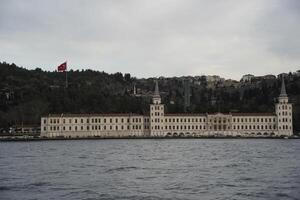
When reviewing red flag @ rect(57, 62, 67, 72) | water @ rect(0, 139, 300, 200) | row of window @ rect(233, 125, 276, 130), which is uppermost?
red flag @ rect(57, 62, 67, 72)

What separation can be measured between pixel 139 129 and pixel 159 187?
93.3 m

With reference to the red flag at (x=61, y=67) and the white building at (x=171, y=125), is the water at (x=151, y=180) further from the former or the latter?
the white building at (x=171, y=125)

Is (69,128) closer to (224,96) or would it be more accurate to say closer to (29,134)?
(29,134)

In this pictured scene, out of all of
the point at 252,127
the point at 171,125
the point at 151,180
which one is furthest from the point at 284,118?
the point at 151,180

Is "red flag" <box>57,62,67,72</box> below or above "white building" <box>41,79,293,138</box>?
above

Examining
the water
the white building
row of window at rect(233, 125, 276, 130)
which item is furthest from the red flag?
the water

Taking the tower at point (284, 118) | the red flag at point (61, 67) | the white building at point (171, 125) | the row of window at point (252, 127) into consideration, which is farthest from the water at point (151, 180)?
the row of window at point (252, 127)

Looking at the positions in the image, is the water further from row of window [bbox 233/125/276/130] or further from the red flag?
row of window [bbox 233/125/276/130]

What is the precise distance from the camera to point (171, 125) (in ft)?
411

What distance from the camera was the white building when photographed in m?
123

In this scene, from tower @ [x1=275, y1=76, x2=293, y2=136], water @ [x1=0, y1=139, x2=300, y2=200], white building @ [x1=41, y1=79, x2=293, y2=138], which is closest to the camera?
water @ [x1=0, y1=139, x2=300, y2=200]

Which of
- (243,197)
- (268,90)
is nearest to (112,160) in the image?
(243,197)

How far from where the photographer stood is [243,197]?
2850 cm

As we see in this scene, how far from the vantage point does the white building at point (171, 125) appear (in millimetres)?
123125
